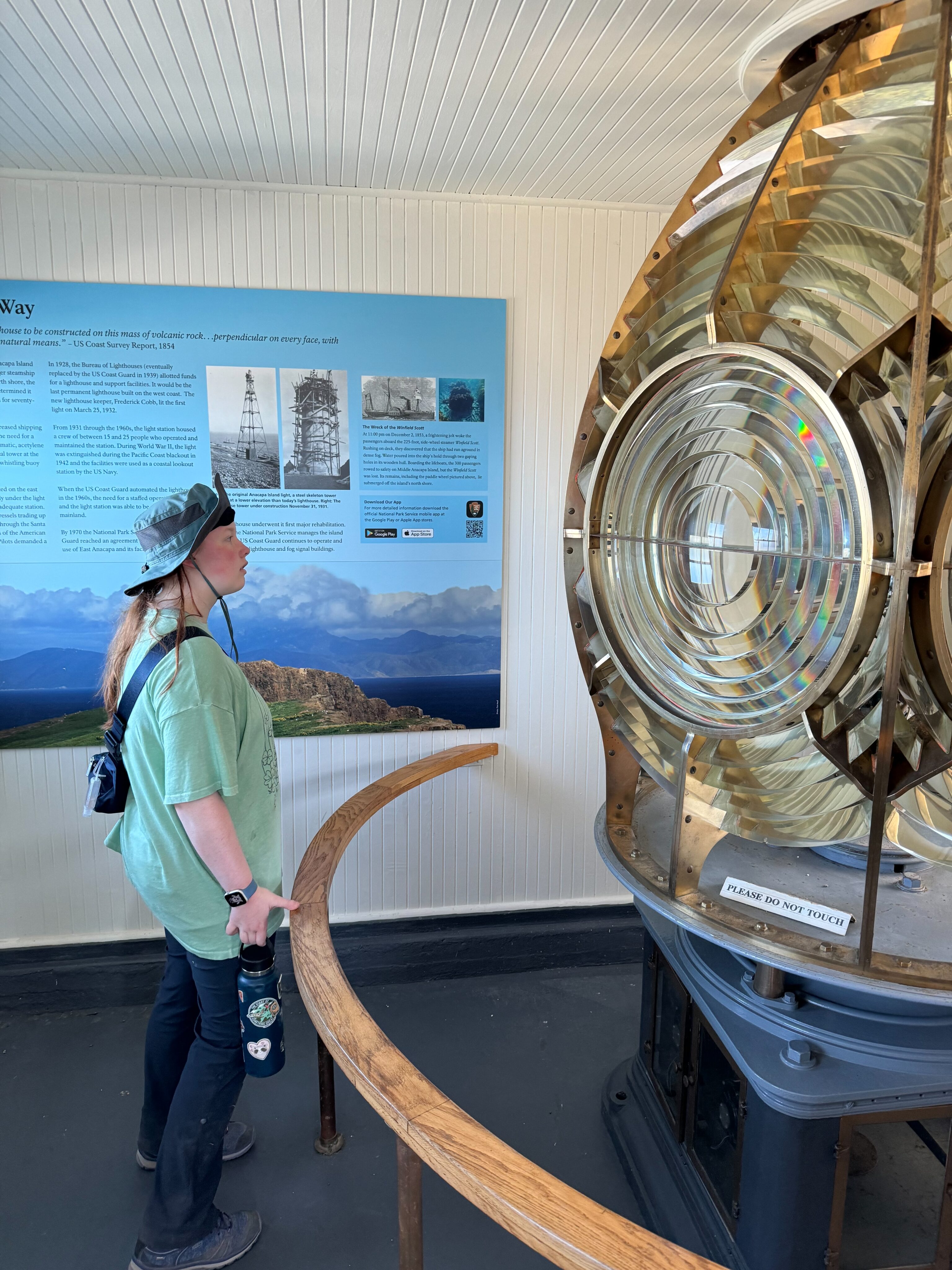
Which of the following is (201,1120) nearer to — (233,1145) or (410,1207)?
(233,1145)

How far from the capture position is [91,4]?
64.3 inches

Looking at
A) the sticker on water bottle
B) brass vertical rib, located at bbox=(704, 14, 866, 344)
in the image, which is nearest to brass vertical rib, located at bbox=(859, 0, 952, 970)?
brass vertical rib, located at bbox=(704, 14, 866, 344)

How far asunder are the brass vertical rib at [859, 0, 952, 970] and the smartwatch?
3.93 ft

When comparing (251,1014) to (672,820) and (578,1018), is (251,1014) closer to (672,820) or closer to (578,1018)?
(672,820)

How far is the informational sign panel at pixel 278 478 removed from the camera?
8.51 ft

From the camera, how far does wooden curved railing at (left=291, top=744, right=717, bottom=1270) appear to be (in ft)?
3.10

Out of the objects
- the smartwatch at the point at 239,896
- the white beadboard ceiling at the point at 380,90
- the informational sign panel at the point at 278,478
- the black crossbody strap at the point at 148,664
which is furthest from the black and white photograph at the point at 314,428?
the smartwatch at the point at 239,896

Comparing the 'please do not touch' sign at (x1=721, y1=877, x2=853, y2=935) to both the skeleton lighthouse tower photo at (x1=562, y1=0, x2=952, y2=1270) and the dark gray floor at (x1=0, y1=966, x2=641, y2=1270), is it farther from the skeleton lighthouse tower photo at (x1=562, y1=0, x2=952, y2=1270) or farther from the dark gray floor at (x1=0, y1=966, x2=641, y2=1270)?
the dark gray floor at (x1=0, y1=966, x2=641, y2=1270)

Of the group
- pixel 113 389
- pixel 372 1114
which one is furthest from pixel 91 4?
pixel 372 1114

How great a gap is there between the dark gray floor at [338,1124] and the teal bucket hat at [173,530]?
4.95 ft

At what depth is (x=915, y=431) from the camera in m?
1.06

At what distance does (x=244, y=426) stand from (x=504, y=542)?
916mm

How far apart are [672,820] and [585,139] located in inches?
69.6

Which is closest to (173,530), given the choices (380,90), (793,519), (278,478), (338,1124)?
(278,478)
